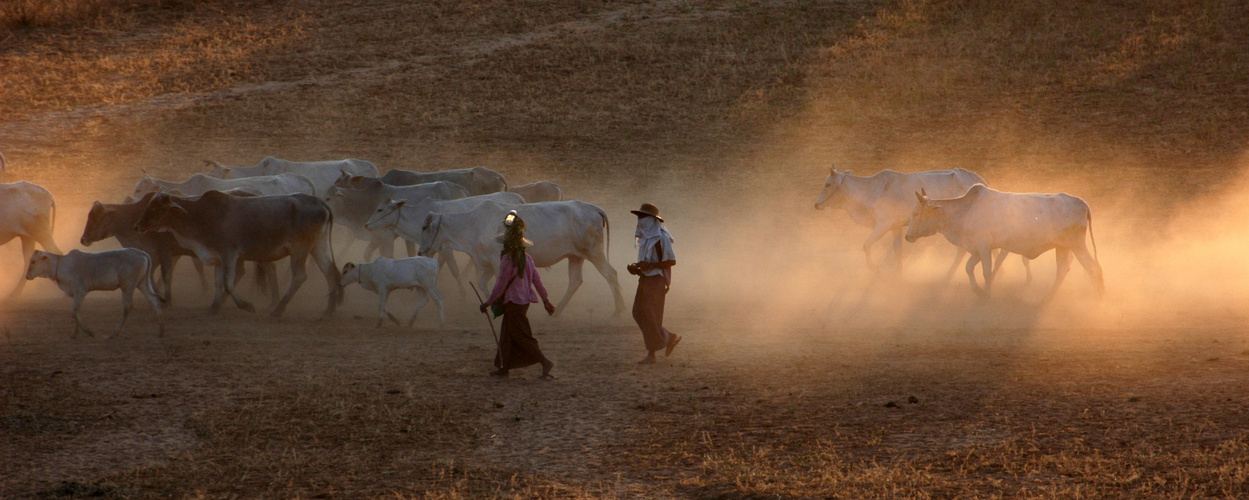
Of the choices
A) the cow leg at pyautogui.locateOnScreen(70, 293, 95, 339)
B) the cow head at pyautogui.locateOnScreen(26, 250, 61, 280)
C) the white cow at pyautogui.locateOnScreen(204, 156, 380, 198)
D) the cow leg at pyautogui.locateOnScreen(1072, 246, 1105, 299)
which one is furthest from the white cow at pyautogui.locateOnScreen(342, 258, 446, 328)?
the cow leg at pyautogui.locateOnScreen(1072, 246, 1105, 299)

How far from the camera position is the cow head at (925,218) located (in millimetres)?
15523

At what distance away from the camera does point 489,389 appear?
10.1m

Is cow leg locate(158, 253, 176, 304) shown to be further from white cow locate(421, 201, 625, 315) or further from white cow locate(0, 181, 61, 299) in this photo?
white cow locate(421, 201, 625, 315)

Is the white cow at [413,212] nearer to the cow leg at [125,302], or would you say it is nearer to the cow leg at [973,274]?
the cow leg at [125,302]

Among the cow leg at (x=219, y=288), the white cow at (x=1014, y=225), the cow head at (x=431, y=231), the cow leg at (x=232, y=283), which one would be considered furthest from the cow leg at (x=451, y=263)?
the white cow at (x=1014, y=225)

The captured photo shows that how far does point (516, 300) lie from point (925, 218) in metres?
7.33

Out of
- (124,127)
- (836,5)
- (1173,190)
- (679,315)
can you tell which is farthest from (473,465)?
(836,5)

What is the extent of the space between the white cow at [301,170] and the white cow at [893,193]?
7951 millimetres

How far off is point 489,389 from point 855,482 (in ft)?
12.7

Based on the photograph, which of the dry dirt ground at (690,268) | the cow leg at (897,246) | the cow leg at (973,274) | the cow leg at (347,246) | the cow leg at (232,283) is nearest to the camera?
the dry dirt ground at (690,268)

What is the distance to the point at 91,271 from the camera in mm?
12008

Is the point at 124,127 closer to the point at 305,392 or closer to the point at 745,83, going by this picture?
the point at 745,83

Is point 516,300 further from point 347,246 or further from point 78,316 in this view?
point 347,246

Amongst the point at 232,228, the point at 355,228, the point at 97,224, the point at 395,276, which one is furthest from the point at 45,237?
the point at 395,276
